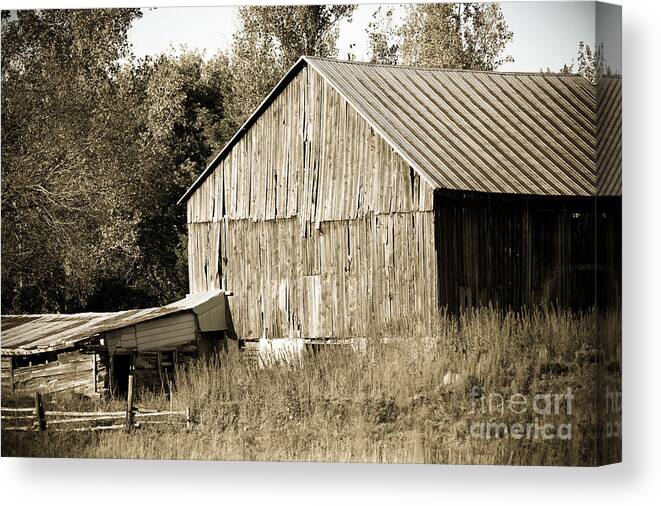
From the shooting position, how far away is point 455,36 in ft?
40.5

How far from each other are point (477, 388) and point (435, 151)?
2.47m

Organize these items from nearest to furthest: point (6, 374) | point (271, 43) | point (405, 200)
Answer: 1. point (405, 200)
2. point (271, 43)
3. point (6, 374)

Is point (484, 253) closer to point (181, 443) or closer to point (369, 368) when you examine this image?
point (369, 368)

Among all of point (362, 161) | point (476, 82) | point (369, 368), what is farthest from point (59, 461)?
point (476, 82)

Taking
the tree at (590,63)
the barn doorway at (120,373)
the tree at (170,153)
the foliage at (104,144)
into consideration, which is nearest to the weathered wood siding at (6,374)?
the foliage at (104,144)

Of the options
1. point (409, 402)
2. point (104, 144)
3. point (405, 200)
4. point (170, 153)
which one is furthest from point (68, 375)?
point (405, 200)

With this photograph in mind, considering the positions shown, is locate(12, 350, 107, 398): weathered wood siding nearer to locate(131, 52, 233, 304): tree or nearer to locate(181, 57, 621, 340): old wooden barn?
locate(131, 52, 233, 304): tree

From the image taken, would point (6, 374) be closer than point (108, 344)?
No

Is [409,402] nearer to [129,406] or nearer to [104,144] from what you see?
[129,406]

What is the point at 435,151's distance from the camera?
41.4 feet

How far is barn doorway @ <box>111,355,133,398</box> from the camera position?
1329 centimetres

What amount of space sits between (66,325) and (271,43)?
3.73m

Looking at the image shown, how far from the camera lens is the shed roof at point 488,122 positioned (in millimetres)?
11688

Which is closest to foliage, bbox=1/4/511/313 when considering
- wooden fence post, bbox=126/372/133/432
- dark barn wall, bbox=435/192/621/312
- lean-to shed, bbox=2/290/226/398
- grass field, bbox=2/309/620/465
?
lean-to shed, bbox=2/290/226/398
